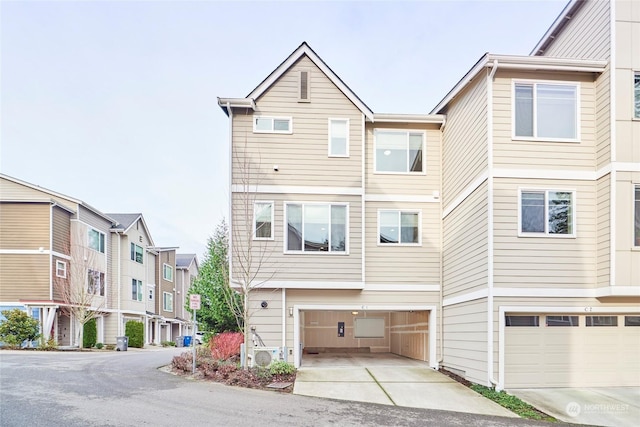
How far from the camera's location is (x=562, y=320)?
10672 millimetres

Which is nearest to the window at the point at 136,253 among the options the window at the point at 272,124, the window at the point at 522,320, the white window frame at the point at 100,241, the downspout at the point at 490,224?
the white window frame at the point at 100,241

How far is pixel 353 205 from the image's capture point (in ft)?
42.9

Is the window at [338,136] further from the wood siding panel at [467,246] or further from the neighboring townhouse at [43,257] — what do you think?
the neighboring townhouse at [43,257]

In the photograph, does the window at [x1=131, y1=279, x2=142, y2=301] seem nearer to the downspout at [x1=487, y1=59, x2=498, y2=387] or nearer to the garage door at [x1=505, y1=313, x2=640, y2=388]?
the downspout at [x1=487, y1=59, x2=498, y2=387]

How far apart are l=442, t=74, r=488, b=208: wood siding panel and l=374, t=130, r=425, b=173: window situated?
2.60 feet

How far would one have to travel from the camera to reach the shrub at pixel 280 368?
1116cm

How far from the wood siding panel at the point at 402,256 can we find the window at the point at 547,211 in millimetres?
3492

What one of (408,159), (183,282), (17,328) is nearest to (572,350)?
(408,159)

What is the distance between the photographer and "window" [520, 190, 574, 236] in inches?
420

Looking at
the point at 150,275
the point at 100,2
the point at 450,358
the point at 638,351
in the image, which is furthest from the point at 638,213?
the point at 150,275

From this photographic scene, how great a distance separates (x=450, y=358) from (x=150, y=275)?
1096 inches

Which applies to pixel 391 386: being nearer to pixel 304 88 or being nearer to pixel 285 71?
pixel 304 88

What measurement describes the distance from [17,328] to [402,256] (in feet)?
59.3

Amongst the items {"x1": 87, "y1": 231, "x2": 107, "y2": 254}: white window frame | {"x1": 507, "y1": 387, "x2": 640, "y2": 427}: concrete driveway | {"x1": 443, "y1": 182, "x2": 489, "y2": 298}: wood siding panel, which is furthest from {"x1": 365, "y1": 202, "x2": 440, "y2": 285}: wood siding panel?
{"x1": 87, "y1": 231, "x2": 107, "y2": 254}: white window frame
